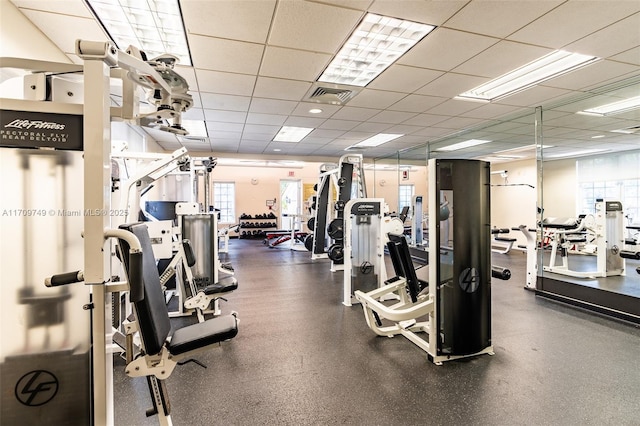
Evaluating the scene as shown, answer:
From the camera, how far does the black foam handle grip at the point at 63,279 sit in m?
1.17

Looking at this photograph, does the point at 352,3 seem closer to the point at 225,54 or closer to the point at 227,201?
the point at 225,54

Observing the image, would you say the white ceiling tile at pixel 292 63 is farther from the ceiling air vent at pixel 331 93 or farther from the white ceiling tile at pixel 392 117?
the white ceiling tile at pixel 392 117

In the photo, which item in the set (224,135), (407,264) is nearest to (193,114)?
(224,135)

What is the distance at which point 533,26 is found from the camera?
2.34 m

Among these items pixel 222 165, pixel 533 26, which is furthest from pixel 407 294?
pixel 222 165

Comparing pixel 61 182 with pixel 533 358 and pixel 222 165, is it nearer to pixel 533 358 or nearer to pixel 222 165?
pixel 533 358

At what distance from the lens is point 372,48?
2.76 m

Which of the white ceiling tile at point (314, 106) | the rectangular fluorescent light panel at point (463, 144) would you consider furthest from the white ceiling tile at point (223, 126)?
the rectangular fluorescent light panel at point (463, 144)

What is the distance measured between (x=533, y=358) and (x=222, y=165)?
10.0 metres

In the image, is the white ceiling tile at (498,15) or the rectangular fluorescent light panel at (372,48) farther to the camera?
the rectangular fluorescent light panel at (372,48)

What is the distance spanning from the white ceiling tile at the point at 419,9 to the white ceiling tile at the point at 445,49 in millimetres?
200

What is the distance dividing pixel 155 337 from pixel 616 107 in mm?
6235

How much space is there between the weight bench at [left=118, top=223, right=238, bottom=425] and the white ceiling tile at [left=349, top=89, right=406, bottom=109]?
315 cm

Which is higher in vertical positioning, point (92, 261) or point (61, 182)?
point (61, 182)
